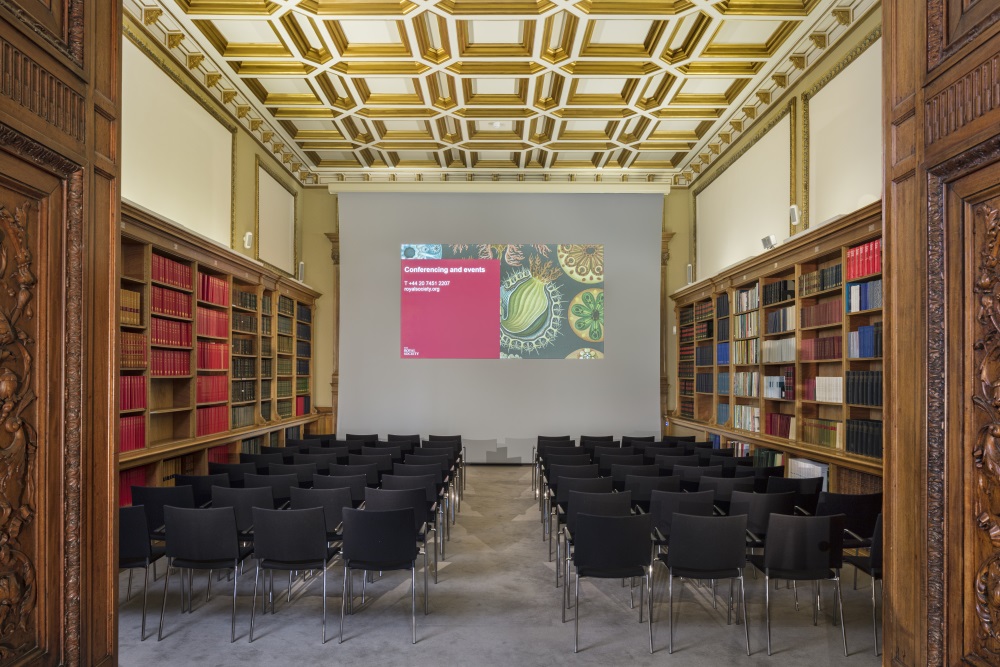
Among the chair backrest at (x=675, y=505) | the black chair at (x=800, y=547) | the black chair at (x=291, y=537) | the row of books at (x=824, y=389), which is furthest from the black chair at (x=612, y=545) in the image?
the row of books at (x=824, y=389)

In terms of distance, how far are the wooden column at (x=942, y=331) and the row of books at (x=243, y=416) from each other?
8.29 metres

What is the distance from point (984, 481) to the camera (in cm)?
152

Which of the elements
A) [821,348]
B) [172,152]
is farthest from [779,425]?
[172,152]

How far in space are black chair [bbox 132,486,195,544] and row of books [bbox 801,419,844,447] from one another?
5597 mm

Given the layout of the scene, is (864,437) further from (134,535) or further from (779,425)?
(134,535)

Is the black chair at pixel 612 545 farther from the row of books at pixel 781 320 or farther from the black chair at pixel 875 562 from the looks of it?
the row of books at pixel 781 320

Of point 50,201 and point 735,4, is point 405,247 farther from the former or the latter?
point 50,201

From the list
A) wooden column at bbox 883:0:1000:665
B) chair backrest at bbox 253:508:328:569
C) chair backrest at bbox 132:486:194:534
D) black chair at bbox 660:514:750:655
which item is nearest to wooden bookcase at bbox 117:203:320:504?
chair backrest at bbox 132:486:194:534

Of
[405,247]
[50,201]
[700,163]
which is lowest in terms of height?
[50,201]

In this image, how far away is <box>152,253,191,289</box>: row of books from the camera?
675 centimetres

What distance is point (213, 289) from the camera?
8094 mm

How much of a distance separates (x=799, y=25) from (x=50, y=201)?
716cm

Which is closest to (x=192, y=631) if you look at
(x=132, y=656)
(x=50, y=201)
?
(x=132, y=656)

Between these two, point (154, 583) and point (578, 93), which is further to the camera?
point (578, 93)
